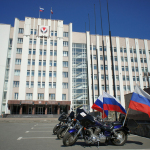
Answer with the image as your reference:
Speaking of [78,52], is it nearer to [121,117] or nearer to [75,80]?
[75,80]

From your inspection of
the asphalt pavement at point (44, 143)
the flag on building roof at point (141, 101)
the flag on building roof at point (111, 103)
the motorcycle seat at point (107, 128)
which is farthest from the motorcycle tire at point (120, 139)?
the flag on building roof at point (111, 103)

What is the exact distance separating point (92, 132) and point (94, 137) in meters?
0.21

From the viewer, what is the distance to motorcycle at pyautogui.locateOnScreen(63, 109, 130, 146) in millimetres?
6402

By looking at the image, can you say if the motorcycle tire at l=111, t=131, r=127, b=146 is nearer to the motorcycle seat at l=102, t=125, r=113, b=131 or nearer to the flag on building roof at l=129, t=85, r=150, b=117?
the motorcycle seat at l=102, t=125, r=113, b=131

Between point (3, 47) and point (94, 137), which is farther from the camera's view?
point (3, 47)

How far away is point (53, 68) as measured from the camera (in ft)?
133

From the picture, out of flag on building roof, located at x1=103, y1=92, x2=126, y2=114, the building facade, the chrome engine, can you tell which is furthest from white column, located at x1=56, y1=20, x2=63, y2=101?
the chrome engine

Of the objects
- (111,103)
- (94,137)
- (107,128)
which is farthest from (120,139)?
(111,103)

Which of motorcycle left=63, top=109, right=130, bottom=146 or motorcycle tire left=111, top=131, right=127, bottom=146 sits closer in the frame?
motorcycle left=63, top=109, right=130, bottom=146

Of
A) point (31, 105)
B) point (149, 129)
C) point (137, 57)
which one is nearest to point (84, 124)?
point (149, 129)

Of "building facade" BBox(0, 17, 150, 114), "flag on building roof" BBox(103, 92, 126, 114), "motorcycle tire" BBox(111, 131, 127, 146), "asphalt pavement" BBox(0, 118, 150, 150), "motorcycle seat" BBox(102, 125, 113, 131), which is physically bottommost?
"asphalt pavement" BBox(0, 118, 150, 150)

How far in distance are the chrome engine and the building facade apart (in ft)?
96.2

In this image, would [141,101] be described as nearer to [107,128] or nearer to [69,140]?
[107,128]

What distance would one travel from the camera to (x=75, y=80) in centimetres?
4125
